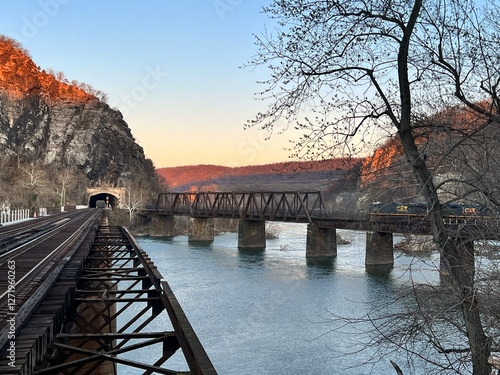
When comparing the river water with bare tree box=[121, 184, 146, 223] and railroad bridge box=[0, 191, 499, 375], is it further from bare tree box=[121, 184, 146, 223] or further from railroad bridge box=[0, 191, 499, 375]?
bare tree box=[121, 184, 146, 223]

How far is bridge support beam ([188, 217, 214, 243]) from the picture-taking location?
7338cm

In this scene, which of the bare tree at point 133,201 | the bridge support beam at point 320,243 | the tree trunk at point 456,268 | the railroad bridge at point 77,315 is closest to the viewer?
the railroad bridge at point 77,315

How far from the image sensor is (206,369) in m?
4.77

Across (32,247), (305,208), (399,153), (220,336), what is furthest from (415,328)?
(305,208)

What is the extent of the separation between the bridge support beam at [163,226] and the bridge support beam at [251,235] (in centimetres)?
2496

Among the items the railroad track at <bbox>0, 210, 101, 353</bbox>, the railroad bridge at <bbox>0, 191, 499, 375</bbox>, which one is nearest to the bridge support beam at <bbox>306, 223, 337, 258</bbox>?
the railroad bridge at <bbox>0, 191, 499, 375</bbox>

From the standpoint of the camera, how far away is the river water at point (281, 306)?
16.1 metres

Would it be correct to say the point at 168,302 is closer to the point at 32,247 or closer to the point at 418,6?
the point at 418,6

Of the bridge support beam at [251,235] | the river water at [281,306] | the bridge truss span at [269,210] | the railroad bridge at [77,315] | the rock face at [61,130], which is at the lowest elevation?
the river water at [281,306]

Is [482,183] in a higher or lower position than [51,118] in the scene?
lower

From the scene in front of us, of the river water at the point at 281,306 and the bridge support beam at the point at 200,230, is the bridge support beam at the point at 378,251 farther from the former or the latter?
the bridge support beam at the point at 200,230

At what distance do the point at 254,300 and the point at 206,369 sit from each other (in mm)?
22532

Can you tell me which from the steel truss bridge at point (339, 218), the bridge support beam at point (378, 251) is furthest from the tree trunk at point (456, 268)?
the bridge support beam at point (378, 251)

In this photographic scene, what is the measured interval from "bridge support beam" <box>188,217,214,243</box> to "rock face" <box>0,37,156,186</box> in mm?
42232
